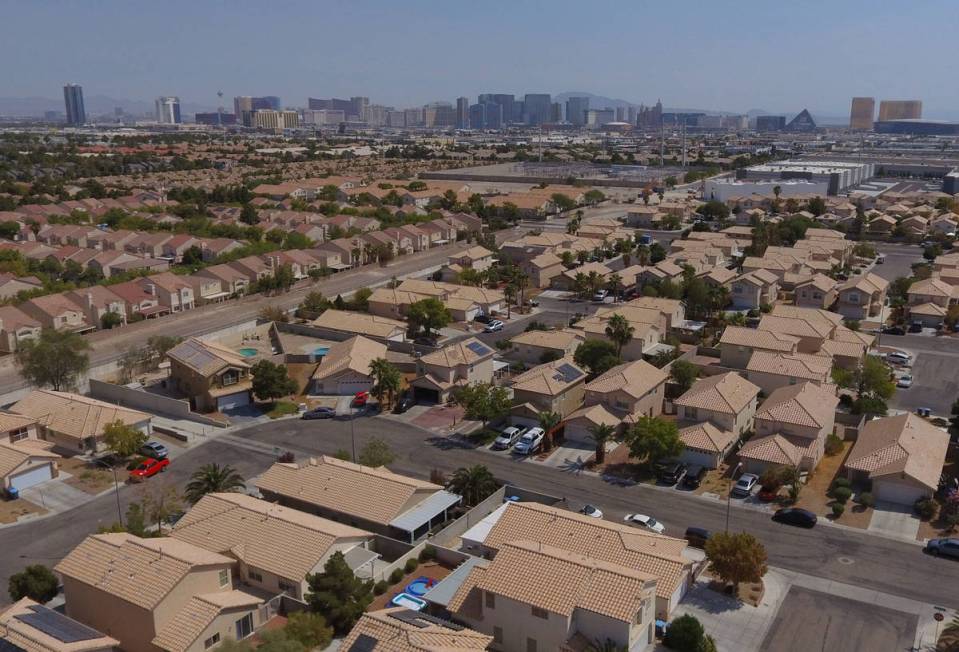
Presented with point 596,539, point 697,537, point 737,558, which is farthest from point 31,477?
point 737,558

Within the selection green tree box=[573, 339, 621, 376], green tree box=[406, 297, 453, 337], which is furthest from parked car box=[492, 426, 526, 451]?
green tree box=[406, 297, 453, 337]

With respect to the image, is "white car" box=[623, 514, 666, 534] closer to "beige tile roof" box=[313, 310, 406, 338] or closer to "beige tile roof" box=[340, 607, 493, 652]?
"beige tile roof" box=[340, 607, 493, 652]

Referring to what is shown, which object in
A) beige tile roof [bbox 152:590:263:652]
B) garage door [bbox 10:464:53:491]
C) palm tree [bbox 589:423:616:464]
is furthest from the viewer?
palm tree [bbox 589:423:616:464]

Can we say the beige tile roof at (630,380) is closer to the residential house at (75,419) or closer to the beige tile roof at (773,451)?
the beige tile roof at (773,451)

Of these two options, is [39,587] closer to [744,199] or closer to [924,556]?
[924,556]

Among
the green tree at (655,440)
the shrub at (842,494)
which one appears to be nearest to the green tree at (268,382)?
the green tree at (655,440)

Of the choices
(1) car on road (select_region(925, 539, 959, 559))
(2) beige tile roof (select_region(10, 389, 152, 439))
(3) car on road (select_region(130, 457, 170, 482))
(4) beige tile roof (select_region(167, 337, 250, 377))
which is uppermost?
(4) beige tile roof (select_region(167, 337, 250, 377))
